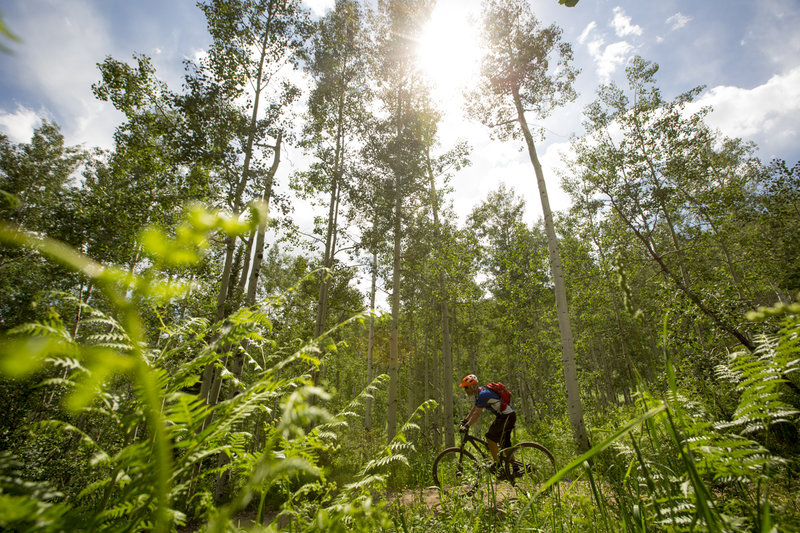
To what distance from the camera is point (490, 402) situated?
17.5 feet

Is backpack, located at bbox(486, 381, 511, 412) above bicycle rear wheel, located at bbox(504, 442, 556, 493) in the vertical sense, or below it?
above

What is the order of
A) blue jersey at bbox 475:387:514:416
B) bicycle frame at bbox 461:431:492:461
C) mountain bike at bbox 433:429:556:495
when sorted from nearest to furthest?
mountain bike at bbox 433:429:556:495 < blue jersey at bbox 475:387:514:416 < bicycle frame at bbox 461:431:492:461

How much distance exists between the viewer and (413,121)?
43.1 feet

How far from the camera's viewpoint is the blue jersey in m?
5.32

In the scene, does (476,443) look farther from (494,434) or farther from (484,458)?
(484,458)

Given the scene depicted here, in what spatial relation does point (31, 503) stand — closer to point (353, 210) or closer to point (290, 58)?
point (353, 210)

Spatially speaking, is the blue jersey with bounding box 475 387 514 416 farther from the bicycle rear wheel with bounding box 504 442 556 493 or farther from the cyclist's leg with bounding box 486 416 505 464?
the bicycle rear wheel with bounding box 504 442 556 493

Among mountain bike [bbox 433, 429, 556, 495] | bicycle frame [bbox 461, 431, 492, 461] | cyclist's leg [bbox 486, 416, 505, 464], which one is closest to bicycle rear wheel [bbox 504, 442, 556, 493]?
mountain bike [bbox 433, 429, 556, 495]

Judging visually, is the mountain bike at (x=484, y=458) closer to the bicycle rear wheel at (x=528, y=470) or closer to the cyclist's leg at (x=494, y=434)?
the bicycle rear wheel at (x=528, y=470)

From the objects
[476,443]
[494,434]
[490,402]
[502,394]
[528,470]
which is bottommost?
[528,470]


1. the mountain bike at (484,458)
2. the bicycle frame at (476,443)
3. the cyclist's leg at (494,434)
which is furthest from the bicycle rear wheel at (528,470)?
the bicycle frame at (476,443)

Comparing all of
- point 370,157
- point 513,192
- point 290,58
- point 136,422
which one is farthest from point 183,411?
point 513,192

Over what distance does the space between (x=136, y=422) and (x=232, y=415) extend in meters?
0.28

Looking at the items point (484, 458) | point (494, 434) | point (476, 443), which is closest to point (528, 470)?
point (494, 434)
